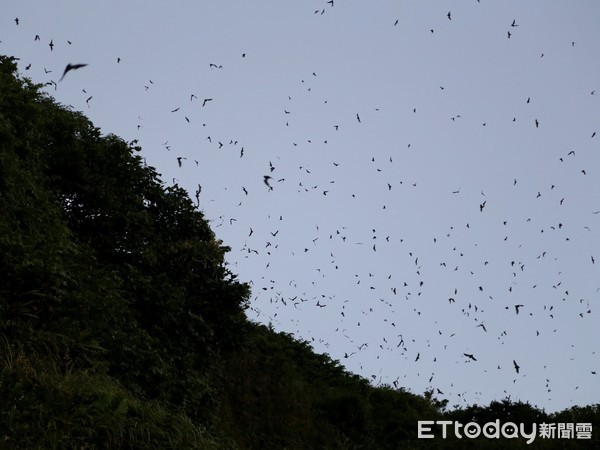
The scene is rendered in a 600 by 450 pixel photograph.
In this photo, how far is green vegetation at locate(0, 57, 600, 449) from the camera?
43.4ft

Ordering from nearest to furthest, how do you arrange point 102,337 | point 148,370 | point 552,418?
1. point 102,337
2. point 148,370
3. point 552,418

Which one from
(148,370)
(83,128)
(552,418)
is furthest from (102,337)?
(552,418)

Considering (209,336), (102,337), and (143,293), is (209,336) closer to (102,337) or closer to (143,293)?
(143,293)

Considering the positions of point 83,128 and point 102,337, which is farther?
point 83,128

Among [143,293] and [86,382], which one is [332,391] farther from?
[86,382]

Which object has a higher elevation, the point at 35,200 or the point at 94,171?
the point at 94,171

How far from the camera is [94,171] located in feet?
77.1

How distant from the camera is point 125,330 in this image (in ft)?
63.2

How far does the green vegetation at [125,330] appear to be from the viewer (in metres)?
13.2

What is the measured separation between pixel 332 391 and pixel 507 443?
7692mm

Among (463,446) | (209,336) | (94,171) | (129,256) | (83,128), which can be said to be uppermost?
(83,128)

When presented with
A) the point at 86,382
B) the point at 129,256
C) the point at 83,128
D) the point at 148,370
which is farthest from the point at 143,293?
the point at 86,382

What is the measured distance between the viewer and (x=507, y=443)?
29.1 m

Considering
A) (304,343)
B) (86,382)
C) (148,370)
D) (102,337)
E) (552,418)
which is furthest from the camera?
(304,343)
